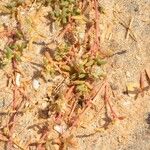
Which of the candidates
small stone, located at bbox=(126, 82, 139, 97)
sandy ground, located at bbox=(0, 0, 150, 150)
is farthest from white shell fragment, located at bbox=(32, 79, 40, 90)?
small stone, located at bbox=(126, 82, 139, 97)

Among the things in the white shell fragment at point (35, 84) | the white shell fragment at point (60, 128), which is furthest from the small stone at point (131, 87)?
the white shell fragment at point (35, 84)

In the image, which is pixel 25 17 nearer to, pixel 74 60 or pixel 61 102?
pixel 74 60

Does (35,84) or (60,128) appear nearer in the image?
(60,128)

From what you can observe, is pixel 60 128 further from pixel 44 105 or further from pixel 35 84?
pixel 35 84

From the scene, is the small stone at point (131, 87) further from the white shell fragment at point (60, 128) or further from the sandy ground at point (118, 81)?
the white shell fragment at point (60, 128)

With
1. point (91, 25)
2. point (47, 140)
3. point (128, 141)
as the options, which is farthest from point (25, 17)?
point (128, 141)

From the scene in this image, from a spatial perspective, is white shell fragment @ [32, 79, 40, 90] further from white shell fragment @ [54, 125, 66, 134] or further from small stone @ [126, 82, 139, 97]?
small stone @ [126, 82, 139, 97]

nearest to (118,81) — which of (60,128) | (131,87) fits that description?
(131,87)

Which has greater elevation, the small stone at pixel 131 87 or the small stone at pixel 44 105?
the small stone at pixel 131 87
